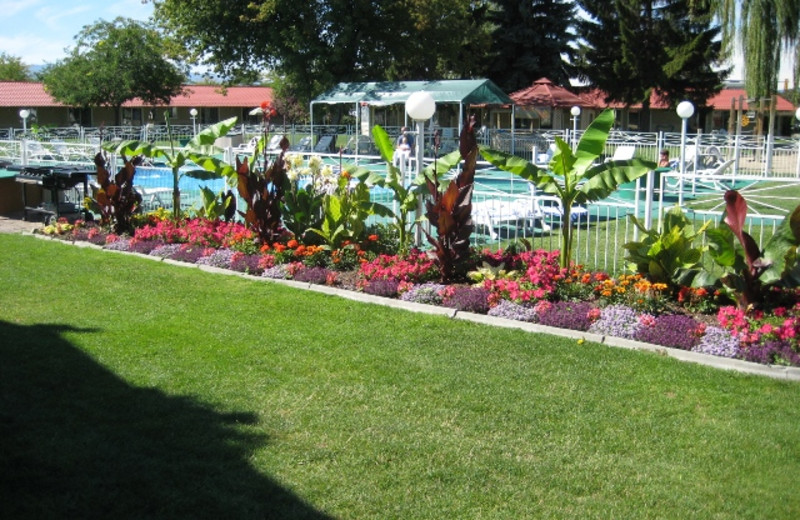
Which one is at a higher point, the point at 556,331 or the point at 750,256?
the point at 750,256

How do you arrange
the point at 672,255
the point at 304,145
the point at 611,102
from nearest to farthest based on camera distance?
the point at 672,255 → the point at 304,145 → the point at 611,102

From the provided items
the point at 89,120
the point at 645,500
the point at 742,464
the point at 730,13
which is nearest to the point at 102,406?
the point at 645,500

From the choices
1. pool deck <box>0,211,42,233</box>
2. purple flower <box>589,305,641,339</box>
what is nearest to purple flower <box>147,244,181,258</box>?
pool deck <box>0,211,42,233</box>

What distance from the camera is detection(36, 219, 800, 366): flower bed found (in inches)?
272

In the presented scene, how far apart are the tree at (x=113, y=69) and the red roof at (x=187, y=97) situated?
3577 mm

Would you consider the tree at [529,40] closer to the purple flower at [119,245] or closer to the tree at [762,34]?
the tree at [762,34]

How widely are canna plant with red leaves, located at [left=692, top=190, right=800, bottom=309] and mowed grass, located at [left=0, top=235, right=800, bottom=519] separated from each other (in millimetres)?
1238

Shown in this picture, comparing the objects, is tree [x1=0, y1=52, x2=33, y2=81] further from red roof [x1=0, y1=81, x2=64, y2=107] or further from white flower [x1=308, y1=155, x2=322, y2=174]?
white flower [x1=308, y1=155, x2=322, y2=174]

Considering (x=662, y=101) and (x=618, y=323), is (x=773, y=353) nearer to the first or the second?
(x=618, y=323)

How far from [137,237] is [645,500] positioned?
32.2 ft

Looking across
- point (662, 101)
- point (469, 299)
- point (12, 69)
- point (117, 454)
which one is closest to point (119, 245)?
point (469, 299)

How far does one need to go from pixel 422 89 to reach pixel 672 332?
79.5 ft

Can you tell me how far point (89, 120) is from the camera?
56.1 metres

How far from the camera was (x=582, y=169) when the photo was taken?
8758mm
